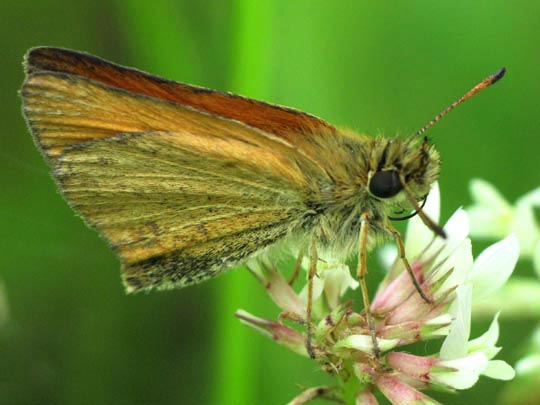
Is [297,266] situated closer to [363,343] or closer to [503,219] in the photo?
[363,343]

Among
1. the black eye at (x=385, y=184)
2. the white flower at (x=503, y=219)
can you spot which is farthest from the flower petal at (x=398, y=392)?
the white flower at (x=503, y=219)

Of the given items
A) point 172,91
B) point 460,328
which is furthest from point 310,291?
point 172,91

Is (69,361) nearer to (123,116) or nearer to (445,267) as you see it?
(123,116)

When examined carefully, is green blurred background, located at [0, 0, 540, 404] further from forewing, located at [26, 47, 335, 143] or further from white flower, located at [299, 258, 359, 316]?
forewing, located at [26, 47, 335, 143]

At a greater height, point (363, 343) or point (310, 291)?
point (310, 291)

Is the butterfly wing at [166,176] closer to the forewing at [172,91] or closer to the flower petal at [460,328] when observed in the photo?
the forewing at [172,91]

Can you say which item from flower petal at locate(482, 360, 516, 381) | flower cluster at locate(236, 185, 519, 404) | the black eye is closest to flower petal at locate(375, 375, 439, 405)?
flower cluster at locate(236, 185, 519, 404)
